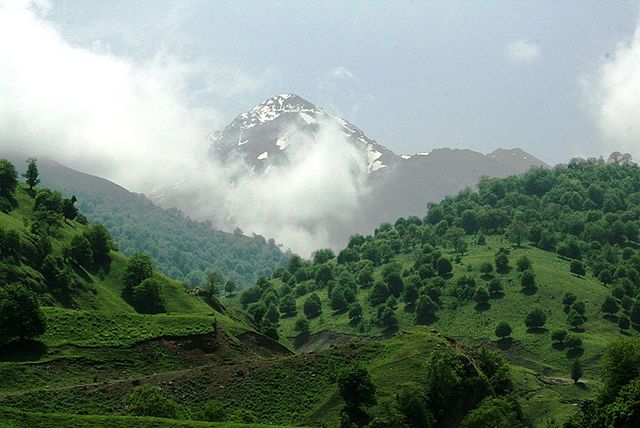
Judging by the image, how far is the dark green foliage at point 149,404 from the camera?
309 feet

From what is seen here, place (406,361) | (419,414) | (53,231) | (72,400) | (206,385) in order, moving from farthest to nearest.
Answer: (53,231) < (406,361) < (206,385) < (419,414) < (72,400)

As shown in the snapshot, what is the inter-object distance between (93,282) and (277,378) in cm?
6328

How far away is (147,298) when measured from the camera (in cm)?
16412

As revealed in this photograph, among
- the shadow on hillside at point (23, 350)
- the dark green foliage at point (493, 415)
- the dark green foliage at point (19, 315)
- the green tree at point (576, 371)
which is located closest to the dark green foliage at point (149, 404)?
the shadow on hillside at point (23, 350)

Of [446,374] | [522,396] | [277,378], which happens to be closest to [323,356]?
[277,378]

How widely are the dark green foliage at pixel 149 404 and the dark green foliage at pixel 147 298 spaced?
64.2 meters

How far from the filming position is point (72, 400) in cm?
9919

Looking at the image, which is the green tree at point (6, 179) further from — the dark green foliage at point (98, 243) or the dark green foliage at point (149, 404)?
the dark green foliage at point (149, 404)

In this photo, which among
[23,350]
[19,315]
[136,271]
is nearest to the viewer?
[19,315]

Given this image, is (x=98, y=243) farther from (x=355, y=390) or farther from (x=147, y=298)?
(x=355, y=390)

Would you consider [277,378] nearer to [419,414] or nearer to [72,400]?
[419,414]

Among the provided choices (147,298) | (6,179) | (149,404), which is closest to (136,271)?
(147,298)

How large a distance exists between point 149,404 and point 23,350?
104 ft

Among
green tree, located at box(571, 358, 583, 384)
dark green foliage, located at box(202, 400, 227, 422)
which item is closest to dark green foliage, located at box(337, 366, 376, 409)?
dark green foliage, located at box(202, 400, 227, 422)
